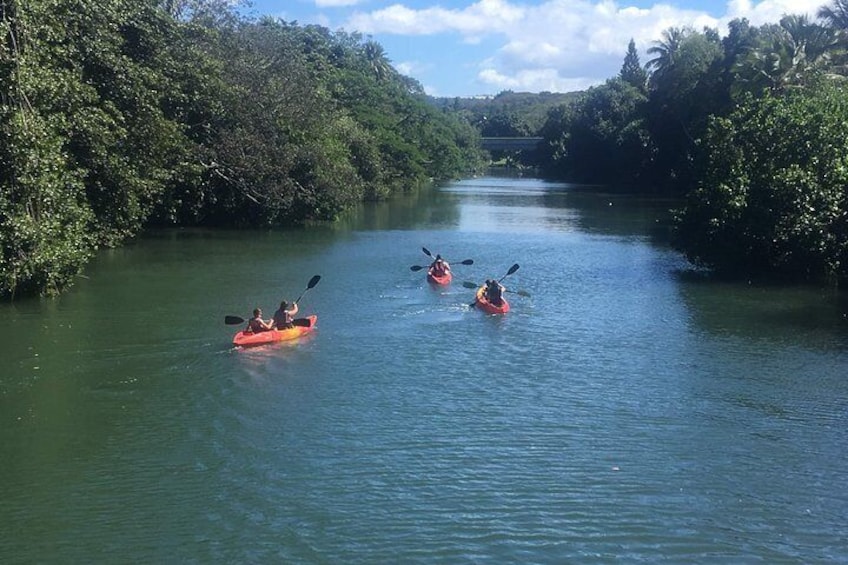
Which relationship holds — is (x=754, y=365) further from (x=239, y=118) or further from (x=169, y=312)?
(x=239, y=118)

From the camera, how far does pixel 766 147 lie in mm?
30297

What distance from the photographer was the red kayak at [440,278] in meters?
28.4

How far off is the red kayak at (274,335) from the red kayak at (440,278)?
8.24 meters

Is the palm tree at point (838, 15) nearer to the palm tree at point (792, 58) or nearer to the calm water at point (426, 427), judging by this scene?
the palm tree at point (792, 58)

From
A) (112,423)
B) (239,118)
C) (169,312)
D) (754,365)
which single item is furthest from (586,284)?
(239,118)

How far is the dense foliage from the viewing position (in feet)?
74.7

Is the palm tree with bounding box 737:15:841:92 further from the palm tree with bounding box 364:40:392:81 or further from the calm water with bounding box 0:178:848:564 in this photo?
the palm tree with bounding box 364:40:392:81

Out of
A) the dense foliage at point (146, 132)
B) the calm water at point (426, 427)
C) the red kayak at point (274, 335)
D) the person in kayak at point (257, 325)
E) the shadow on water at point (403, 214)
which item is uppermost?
the dense foliage at point (146, 132)

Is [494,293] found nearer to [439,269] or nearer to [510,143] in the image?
[439,269]

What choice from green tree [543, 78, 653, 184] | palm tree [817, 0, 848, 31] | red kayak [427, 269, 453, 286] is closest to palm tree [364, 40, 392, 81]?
green tree [543, 78, 653, 184]

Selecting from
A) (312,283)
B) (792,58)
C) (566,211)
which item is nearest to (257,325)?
(312,283)

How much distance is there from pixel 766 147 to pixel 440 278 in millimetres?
12172

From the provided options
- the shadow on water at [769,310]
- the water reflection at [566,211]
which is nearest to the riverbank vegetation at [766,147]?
the shadow on water at [769,310]

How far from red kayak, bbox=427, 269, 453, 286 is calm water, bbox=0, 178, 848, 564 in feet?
3.66
